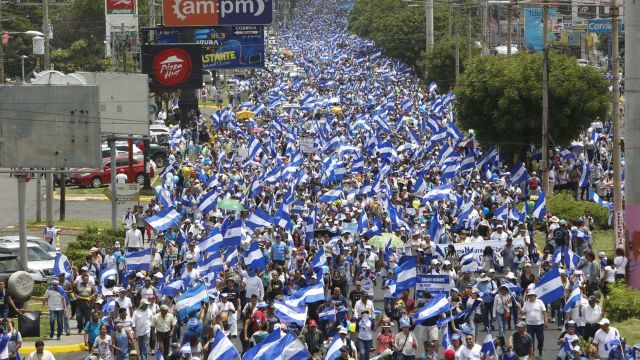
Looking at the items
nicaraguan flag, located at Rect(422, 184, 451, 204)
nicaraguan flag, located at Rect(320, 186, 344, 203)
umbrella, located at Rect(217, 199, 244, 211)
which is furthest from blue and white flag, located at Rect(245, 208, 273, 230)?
nicaraguan flag, located at Rect(320, 186, 344, 203)

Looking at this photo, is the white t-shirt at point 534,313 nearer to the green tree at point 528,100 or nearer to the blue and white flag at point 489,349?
the blue and white flag at point 489,349

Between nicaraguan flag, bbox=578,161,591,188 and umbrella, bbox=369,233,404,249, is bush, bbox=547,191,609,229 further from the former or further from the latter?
umbrella, bbox=369,233,404,249

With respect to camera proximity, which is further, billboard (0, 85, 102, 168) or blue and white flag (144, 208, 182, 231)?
blue and white flag (144, 208, 182, 231)

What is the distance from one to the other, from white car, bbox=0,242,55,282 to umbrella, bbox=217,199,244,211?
4.38 metres

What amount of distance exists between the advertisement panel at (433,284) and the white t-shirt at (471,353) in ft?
14.9

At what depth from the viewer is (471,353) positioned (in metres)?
18.6

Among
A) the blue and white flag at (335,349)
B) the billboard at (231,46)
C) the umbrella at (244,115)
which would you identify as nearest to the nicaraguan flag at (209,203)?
the blue and white flag at (335,349)

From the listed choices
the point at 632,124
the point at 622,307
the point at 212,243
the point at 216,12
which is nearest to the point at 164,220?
the point at 212,243

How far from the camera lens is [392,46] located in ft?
365

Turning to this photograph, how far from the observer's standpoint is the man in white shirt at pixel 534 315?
2136cm

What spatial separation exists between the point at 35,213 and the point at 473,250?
20.7 m

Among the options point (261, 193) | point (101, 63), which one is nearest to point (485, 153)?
point (261, 193)

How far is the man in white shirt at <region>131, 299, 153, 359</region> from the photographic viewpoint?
22203mm

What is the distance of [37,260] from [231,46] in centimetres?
3267
